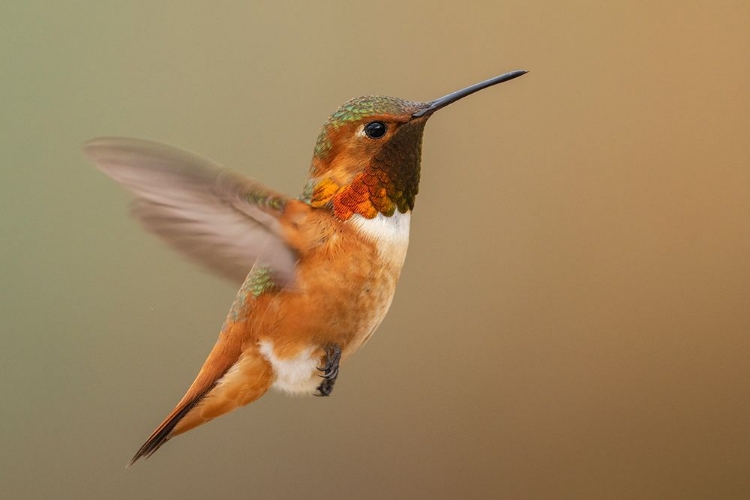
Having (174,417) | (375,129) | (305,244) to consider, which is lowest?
(174,417)

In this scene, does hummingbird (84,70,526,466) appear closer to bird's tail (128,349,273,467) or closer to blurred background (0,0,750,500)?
bird's tail (128,349,273,467)

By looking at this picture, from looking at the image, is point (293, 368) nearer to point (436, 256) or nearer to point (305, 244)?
point (305, 244)

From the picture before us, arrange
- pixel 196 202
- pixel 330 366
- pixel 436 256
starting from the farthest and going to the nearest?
pixel 436 256, pixel 330 366, pixel 196 202

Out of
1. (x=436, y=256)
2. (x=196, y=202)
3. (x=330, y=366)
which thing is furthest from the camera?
(x=436, y=256)

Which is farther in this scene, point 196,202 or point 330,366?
point 330,366

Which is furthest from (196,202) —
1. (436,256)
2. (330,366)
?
(436,256)

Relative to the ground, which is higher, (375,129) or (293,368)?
(375,129)
